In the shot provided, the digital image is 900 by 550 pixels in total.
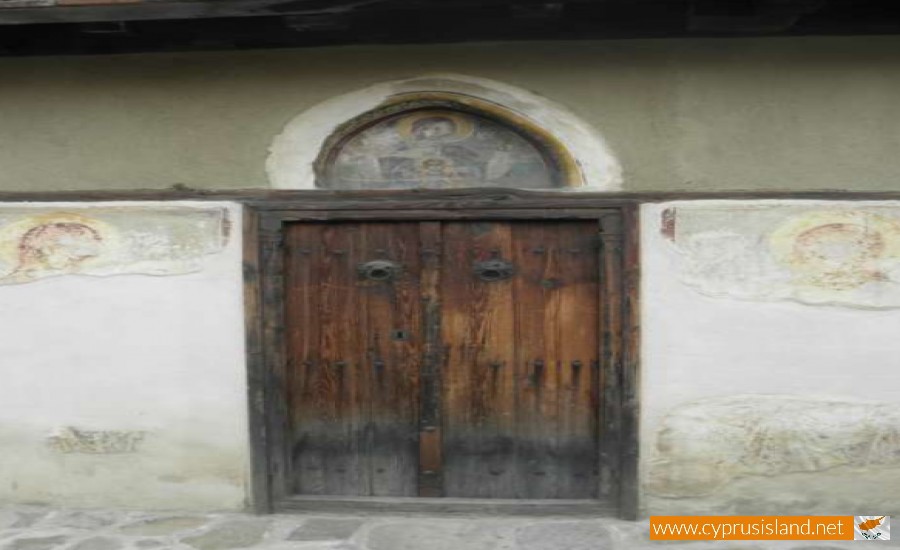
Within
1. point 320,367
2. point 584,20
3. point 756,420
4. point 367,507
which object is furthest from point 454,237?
point 756,420

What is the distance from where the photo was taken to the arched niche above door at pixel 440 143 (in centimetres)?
377

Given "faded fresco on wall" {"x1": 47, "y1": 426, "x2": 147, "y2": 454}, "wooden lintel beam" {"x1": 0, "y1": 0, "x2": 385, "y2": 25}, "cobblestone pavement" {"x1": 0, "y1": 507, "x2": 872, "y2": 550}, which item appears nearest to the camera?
"wooden lintel beam" {"x1": 0, "y1": 0, "x2": 385, "y2": 25}

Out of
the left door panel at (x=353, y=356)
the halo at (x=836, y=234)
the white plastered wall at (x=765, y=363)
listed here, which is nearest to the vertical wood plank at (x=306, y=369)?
the left door panel at (x=353, y=356)

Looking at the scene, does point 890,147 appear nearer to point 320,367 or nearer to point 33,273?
point 320,367

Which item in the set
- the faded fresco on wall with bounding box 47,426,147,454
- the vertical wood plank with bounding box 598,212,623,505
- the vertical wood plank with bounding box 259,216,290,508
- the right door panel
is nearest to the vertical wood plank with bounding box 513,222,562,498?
the right door panel

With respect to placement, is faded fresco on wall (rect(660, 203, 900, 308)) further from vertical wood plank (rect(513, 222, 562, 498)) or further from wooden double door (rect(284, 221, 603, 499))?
vertical wood plank (rect(513, 222, 562, 498))

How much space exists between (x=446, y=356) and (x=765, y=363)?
155 cm

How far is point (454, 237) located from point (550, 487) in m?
1.37

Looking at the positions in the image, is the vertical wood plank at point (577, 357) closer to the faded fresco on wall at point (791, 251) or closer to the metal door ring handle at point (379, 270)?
the faded fresco on wall at point (791, 251)

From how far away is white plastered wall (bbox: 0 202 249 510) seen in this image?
12.8 feet

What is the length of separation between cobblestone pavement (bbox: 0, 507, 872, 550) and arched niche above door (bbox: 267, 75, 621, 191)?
1678 millimetres

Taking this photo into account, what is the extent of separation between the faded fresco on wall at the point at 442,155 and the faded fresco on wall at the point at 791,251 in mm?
790

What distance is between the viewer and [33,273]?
3.94m

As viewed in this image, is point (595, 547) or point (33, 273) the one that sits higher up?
point (33, 273)
